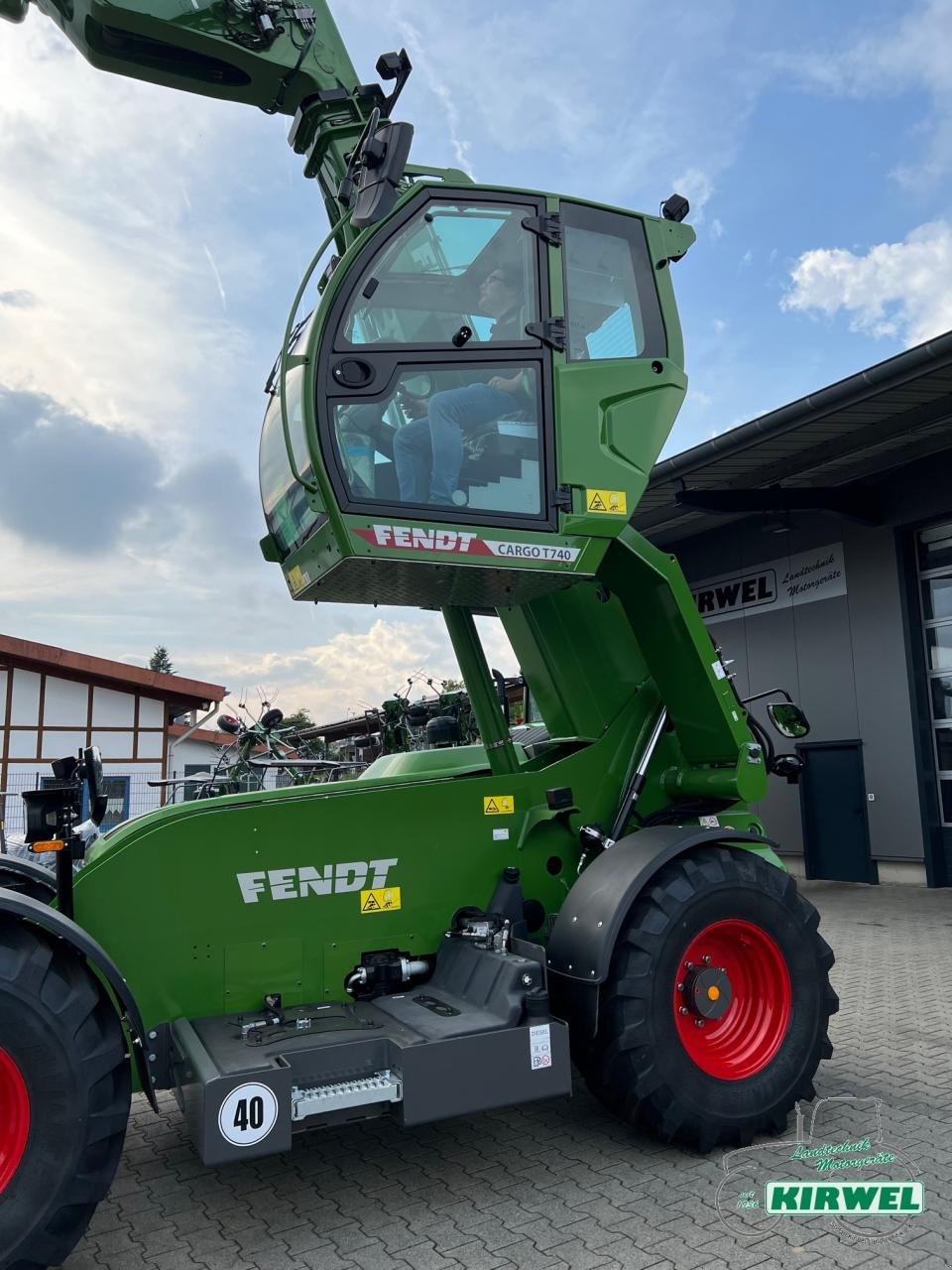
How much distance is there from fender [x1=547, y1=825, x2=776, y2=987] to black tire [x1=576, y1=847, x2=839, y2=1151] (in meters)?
0.10

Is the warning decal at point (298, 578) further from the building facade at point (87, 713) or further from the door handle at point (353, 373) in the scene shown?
the building facade at point (87, 713)

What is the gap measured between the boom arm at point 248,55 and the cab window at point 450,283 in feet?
2.92

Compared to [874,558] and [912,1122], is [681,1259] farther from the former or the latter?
[874,558]

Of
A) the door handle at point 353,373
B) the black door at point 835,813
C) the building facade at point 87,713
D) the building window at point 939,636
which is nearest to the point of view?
the door handle at point 353,373

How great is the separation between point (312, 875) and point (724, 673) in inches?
88.1

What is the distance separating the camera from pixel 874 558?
13.2m

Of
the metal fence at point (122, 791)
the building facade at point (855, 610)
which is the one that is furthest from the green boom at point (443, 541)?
the metal fence at point (122, 791)

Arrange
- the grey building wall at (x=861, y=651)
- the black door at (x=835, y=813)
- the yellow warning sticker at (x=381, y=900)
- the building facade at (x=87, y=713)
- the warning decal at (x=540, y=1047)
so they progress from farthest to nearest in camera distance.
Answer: the building facade at (x=87, y=713)
the black door at (x=835, y=813)
the grey building wall at (x=861, y=651)
the yellow warning sticker at (x=381, y=900)
the warning decal at (x=540, y=1047)

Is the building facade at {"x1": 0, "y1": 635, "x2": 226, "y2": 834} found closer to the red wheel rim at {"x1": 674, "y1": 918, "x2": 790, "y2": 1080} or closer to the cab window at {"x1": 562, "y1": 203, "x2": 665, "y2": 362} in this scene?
the red wheel rim at {"x1": 674, "y1": 918, "x2": 790, "y2": 1080}

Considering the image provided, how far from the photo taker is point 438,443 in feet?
13.7

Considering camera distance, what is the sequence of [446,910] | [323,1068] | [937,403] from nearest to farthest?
[323,1068] → [446,910] → [937,403]

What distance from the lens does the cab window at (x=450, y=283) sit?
4141 millimetres

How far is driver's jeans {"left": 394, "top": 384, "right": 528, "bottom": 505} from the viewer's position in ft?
13.5

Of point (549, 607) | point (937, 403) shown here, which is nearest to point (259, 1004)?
point (549, 607)
